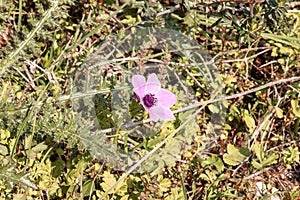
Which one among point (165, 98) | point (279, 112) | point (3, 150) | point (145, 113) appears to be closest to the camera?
point (3, 150)

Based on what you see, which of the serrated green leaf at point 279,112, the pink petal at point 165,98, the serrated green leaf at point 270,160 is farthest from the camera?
the serrated green leaf at point 279,112

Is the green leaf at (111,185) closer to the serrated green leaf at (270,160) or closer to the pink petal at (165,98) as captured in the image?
the pink petal at (165,98)

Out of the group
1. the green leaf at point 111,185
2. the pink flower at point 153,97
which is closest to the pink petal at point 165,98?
the pink flower at point 153,97

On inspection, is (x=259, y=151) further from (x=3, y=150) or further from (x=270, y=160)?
(x=3, y=150)

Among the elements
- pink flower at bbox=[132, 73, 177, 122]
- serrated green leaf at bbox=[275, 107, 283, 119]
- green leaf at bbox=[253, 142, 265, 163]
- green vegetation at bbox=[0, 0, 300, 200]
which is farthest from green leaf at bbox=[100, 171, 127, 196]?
serrated green leaf at bbox=[275, 107, 283, 119]

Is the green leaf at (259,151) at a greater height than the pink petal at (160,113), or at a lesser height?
lesser

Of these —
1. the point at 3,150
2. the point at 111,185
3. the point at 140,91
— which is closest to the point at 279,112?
the point at 140,91

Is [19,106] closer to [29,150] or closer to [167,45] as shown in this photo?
[29,150]

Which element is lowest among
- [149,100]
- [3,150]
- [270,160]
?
[270,160]
